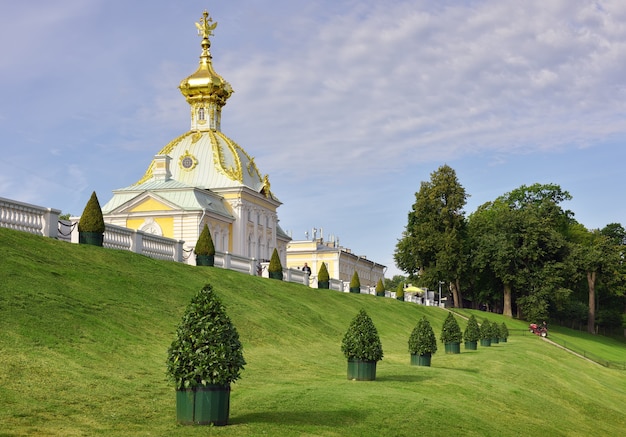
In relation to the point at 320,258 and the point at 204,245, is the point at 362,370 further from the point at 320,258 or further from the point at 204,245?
the point at 320,258

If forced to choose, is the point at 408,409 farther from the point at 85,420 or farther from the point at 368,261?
the point at 368,261

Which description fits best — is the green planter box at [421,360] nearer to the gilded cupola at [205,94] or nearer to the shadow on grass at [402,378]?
the shadow on grass at [402,378]

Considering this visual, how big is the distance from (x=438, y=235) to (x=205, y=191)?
996 inches

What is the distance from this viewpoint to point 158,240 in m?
32.5

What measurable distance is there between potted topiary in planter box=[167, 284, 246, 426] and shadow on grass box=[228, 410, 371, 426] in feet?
2.28

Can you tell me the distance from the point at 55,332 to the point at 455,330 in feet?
60.7

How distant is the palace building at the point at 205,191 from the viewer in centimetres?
5947

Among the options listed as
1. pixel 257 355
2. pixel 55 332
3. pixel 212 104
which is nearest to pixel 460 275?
pixel 212 104

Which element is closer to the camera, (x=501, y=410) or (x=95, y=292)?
(x=501, y=410)

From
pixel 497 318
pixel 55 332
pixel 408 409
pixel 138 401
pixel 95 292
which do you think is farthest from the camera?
pixel 497 318

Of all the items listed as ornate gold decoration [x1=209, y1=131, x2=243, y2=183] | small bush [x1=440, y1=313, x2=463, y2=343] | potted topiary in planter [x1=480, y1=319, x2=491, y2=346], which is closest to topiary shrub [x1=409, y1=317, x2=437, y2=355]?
small bush [x1=440, y1=313, x2=463, y2=343]

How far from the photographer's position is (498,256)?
75.4 meters

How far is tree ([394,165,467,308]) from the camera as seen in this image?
75.6m

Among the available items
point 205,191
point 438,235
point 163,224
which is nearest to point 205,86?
point 205,191
